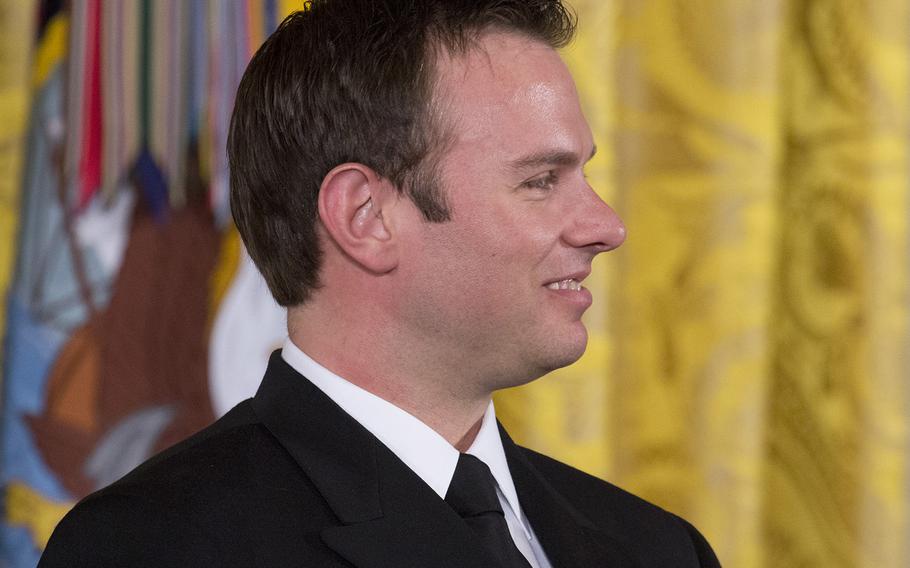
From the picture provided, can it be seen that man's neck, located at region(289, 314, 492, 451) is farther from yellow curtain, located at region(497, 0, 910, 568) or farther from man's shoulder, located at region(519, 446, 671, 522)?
yellow curtain, located at region(497, 0, 910, 568)

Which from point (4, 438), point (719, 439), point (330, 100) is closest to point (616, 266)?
point (719, 439)

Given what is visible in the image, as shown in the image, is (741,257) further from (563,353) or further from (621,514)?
(563,353)

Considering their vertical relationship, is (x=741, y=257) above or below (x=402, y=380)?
above

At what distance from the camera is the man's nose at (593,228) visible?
1.03 metres

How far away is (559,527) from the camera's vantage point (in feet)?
3.51

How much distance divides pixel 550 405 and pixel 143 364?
17.3 inches

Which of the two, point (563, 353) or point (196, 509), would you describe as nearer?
point (196, 509)

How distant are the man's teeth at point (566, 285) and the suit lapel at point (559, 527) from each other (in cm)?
17

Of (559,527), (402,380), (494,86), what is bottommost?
(559,527)

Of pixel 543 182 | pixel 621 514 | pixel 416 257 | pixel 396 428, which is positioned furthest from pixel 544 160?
pixel 621 514

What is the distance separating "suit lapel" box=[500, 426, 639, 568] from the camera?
3.48 feet

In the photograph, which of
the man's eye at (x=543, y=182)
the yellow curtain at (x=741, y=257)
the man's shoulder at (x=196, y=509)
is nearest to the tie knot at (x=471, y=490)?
the man's shoulder at (x=196, y=509)

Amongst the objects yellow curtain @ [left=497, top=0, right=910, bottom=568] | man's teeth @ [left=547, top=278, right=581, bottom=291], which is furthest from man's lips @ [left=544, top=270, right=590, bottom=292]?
yellow curtain @ [left=497, top=0, right=910, bottom=568]

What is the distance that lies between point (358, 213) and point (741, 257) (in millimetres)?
648
